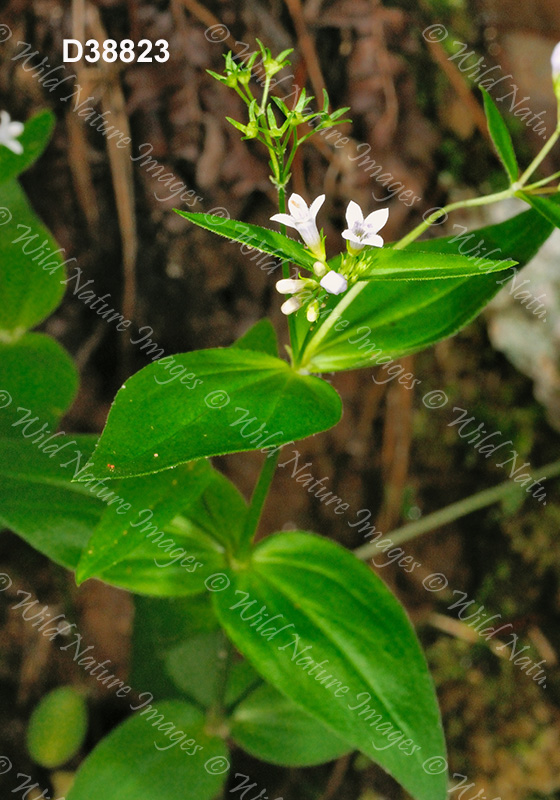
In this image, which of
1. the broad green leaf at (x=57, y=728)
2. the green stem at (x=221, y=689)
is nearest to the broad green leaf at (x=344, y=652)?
the green stem at (x=221, y=689)

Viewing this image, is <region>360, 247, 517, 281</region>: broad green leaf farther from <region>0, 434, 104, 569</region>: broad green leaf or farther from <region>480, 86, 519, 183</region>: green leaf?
<region>0, 434, 104, 569</region>: broad green leaf

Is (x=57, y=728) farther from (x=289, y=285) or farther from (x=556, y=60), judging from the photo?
(x=556, y=60)

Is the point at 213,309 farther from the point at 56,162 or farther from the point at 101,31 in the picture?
the point at 101,31

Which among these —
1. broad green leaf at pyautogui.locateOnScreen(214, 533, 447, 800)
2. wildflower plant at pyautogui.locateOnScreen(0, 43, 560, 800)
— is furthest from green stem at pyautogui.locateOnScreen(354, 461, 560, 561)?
broad green leaf at pyautogui.locateOnScreen(214, 533, 447, 800)

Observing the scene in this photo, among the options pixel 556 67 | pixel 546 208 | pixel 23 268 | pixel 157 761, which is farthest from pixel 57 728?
pixel 556 67

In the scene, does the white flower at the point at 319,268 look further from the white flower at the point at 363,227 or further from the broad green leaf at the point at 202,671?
the broad green leaf at the point at 202,671

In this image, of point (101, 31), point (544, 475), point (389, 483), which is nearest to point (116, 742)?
point (389, 483)
